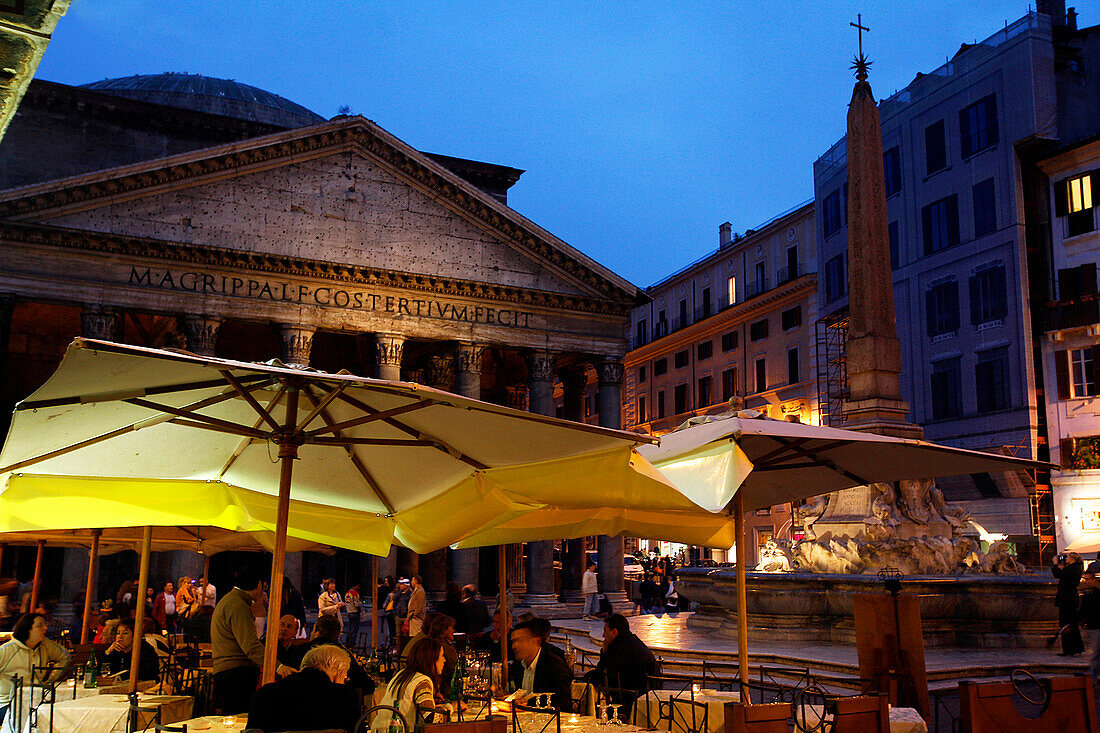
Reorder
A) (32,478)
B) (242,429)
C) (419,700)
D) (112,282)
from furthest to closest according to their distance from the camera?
1. (112,282)
2. (32,478)
3. (242,429)
4. (419,700)

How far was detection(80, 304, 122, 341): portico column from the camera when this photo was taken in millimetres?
21625

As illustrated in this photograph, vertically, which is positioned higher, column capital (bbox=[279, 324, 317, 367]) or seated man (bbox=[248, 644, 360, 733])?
column capital (bbox=[279, 324, 317, 367])

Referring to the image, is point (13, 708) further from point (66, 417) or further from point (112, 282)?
point (112, 282)

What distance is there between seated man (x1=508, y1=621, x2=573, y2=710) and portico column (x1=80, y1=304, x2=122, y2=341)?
700 inches

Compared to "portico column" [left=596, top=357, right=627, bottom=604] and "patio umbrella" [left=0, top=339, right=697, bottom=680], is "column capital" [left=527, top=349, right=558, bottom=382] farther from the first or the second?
"patio umbrella" [left=0, top=339, right=697, bottom=680]

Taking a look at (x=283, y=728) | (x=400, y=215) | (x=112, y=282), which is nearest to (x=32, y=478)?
(x=283, y=728)

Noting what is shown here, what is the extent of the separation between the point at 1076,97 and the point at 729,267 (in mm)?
→ 15858

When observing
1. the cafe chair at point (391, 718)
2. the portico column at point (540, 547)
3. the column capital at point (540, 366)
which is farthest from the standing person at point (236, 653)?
the column capital at point (540, 366)

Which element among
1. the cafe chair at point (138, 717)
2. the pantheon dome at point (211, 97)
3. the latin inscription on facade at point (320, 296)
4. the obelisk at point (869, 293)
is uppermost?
the pantheon dome at point (211, 97)

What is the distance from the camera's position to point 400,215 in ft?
83.0

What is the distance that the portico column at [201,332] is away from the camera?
2261 centimetres

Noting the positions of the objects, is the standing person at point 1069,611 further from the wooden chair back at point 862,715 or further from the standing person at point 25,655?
the standing person at point 25,655

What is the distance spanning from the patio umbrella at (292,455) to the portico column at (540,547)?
17.2 metres


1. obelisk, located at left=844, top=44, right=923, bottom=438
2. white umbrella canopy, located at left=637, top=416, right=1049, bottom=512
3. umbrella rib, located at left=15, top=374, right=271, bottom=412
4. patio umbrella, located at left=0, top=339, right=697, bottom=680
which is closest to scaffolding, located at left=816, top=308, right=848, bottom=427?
obelisk, located at left=844, top=44, right=923, bottom=438
